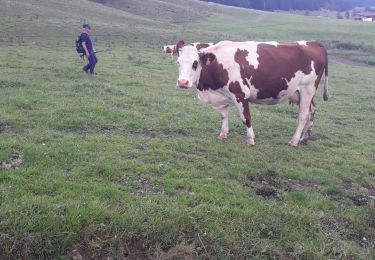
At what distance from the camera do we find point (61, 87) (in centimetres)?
1625

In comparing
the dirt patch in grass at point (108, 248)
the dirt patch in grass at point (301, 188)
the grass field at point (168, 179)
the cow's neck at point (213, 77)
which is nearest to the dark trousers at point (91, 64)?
the grass field at point (168, 179)

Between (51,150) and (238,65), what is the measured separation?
4811 millimetres

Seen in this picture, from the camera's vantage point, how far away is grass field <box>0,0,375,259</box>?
675cm

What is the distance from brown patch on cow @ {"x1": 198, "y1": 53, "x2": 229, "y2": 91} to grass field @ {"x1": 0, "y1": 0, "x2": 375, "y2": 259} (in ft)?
4.59

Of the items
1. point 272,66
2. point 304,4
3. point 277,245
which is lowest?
point 277,245

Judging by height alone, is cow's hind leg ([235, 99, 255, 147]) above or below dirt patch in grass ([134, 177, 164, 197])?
above

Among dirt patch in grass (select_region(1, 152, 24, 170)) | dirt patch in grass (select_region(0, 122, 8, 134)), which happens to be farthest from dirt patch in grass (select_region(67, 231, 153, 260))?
dirt patch in grass (select_region(0, 122, 8, 134))

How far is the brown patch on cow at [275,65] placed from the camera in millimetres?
10984

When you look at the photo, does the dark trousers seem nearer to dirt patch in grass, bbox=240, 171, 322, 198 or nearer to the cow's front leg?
the cow's front leg

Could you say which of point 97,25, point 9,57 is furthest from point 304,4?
point 9,57

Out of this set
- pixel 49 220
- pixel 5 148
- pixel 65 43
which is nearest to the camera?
pixel 49 220

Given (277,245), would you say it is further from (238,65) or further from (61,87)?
(61,87)

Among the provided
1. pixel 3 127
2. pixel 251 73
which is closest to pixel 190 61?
pixel 251 73

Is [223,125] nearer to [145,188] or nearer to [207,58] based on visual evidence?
[207,58]
